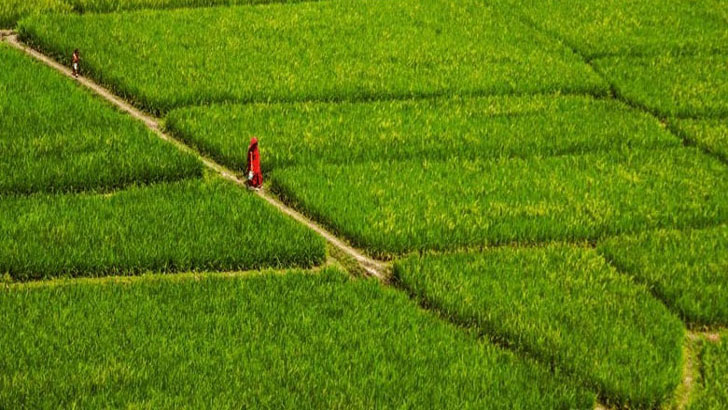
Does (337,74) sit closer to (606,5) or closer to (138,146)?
(138,146)

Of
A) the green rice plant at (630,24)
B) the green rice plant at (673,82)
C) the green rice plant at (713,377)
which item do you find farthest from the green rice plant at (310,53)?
the green rice plant at (713,377)

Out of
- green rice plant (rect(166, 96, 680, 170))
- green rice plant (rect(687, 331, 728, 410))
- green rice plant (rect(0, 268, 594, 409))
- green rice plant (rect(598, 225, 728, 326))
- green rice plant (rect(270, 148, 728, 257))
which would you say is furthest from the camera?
green rice plant (rect(166, 96, 680, 170))

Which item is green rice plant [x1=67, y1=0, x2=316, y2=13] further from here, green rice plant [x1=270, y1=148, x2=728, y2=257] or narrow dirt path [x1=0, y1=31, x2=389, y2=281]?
green rice plant [x1=270, y1=148, x2=728, y2=257]

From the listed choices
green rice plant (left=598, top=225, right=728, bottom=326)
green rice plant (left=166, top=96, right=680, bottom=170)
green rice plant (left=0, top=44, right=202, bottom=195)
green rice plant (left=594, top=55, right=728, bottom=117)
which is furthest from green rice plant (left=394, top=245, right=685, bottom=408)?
green rice plant (left=594, top=55, right=728, bottom=117)

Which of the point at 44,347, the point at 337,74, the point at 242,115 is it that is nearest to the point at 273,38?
the point at 337,74

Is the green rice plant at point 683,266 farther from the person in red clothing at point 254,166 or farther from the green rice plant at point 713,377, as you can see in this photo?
the person in red clothing at point 254,166

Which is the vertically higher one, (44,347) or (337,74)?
(337,74)
